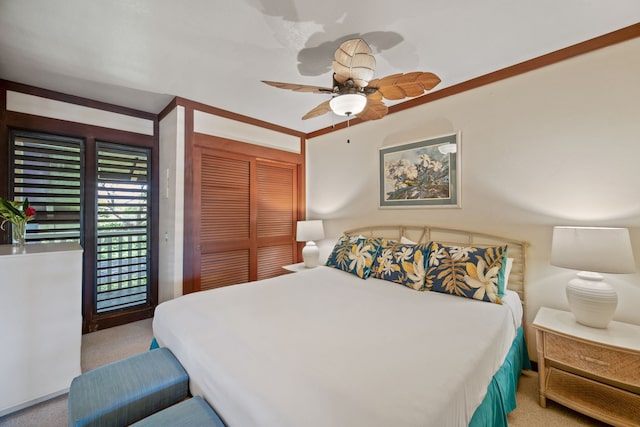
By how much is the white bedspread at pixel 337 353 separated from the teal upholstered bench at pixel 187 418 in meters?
0.04

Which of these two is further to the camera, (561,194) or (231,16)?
(561,194)

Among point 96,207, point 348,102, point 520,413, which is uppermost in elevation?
point 348,102

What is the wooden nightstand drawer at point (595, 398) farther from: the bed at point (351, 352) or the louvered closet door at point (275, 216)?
the louvered closet door at point (275, 216)

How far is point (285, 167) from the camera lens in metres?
3.88

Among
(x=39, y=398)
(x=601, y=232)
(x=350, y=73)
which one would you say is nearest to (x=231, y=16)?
(x=350, y=73)

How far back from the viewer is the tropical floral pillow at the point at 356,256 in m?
2.52

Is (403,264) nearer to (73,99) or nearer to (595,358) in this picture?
(595,358)

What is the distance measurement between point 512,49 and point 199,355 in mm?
2977

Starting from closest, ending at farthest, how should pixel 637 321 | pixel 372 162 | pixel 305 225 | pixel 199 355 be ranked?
pixel 199 355 → pixel 637 321 → pixel 372 162 → pixel 305 225

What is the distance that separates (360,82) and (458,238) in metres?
1.79

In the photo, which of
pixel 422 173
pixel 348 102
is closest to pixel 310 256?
pixel 422 173

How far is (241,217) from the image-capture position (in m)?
3.35

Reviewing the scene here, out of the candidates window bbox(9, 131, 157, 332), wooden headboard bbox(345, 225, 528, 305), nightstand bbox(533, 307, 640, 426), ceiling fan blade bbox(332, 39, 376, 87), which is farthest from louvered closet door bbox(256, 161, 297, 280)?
nightstand bbox(533, 307, 640, 426)

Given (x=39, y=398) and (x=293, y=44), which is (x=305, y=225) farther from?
(x=39, y=398)
